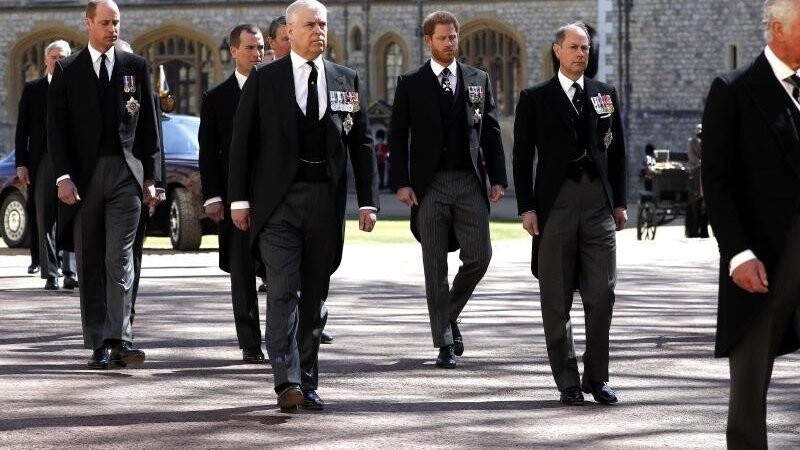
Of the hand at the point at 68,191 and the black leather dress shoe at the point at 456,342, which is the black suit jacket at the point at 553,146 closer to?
the black leather dress shoe at the point at 456,342

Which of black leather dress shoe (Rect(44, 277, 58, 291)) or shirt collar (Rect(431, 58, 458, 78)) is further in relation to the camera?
black leather dress shoe (Rect(44, 277, 58, 291))

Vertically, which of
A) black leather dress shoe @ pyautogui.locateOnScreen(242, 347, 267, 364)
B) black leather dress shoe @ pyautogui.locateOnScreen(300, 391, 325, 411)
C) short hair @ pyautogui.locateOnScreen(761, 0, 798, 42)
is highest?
short hair @ pyautogui.locateOnScreen(761, 0, 798, 42)

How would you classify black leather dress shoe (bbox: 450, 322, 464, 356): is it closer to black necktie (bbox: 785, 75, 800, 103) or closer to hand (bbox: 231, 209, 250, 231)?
hand (bbox: 231, 209, 250, 231)

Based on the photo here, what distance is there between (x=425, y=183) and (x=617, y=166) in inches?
56.6

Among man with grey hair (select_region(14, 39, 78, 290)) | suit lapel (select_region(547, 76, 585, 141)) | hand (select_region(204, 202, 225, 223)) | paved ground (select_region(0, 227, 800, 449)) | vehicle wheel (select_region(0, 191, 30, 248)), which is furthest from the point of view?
vehicle wheel (select_region(0, 191, 30, 248))

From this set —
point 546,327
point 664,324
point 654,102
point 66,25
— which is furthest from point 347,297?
point 66,25

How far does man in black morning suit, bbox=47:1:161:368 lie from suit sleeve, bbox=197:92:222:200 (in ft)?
0.84

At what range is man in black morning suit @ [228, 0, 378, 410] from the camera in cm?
819

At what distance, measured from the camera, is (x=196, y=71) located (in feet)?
166

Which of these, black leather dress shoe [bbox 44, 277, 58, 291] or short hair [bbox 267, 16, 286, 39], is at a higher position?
short hair [bbox 267, 16, 286, 39]

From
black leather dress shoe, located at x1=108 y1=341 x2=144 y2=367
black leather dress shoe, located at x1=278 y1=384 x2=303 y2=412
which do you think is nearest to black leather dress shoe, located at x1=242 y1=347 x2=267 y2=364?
black leather dress shoe, located at x1=108 y1=341 x2=144 y2=367

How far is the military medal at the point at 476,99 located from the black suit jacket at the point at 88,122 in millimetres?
1616

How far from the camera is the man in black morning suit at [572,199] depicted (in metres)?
8.59

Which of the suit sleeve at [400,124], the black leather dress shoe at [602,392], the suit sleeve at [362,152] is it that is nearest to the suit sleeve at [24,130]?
the suit sleeve at [400,124]
